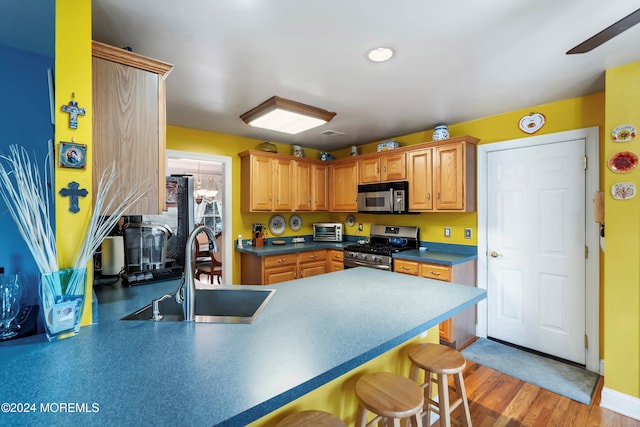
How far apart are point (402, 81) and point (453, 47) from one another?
0.52 m

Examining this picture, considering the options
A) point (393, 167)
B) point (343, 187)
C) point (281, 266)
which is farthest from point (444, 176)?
point (281, 266)

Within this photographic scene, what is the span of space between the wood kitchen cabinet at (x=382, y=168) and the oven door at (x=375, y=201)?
191 millimetres

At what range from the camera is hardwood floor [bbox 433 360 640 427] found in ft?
6.44

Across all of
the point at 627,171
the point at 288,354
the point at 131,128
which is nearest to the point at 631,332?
the point at 627,171

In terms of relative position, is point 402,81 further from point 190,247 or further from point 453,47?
point 190,247

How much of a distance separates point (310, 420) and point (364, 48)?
78.5 inches

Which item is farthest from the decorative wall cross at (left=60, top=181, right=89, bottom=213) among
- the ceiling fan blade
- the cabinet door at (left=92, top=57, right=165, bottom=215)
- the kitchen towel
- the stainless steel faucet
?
the kitchen towel

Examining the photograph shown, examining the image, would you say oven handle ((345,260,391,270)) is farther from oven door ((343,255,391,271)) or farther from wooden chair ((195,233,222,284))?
wooden chair ((195,233,222,284))

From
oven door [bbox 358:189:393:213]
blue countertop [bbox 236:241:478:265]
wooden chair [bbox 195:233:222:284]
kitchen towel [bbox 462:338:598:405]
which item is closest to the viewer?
kitchen towel [bbox 462:338:598:405]

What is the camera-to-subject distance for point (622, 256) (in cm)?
205

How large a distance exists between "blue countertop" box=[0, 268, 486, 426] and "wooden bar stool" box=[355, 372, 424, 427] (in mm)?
280

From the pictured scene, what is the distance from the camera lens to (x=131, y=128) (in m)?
1.46

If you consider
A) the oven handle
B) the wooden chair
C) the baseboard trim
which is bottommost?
the baseboard trim

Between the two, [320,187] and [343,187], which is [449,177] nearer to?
[343,187]
